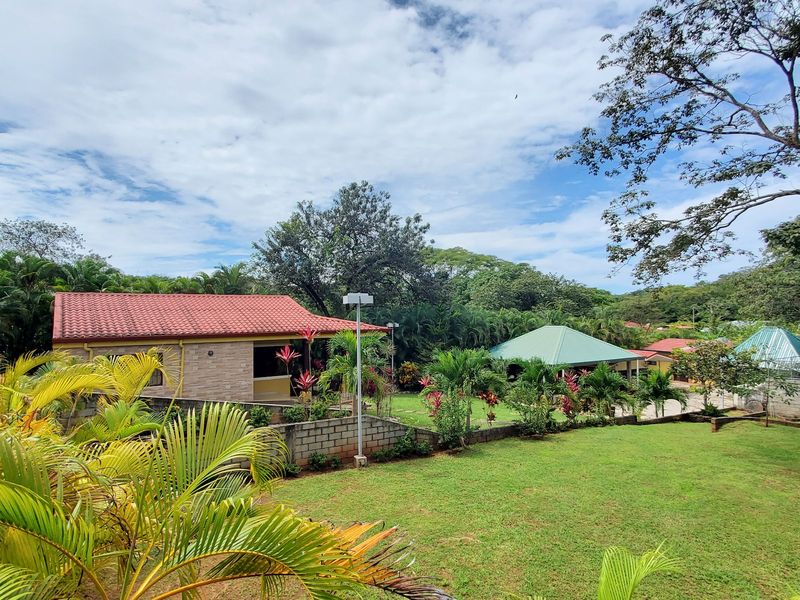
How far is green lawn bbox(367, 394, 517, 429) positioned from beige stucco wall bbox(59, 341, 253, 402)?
4410 millimetres

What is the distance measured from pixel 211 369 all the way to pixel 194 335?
1256 millimetres

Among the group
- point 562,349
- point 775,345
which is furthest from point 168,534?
point 775,345

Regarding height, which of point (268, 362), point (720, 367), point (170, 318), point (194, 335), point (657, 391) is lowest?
point (657, 391)

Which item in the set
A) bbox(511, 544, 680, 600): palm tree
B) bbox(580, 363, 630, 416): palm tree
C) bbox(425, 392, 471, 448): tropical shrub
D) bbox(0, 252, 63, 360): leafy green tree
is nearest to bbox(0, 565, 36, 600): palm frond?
bbox(511, 544, 680, 600): palm tree

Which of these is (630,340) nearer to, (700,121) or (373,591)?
(700,121)

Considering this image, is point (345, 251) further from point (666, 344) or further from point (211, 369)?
point (666, 344)

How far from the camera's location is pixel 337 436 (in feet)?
28.1

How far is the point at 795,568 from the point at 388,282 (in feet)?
70.1

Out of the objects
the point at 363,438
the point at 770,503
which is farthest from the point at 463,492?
the point at 770,503

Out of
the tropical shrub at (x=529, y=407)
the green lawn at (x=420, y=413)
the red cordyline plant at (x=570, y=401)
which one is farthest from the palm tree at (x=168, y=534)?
the red cordyline plant at (x=570, y=401)

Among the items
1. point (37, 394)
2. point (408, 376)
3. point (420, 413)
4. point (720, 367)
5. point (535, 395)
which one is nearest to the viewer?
point (37, 394)

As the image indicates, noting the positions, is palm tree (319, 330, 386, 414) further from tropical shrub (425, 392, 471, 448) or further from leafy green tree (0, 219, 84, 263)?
leafy green tree (0, 219, 84, 263)

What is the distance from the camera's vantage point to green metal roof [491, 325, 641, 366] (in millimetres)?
22236

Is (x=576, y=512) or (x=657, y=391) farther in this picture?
(x=657, y=391)
